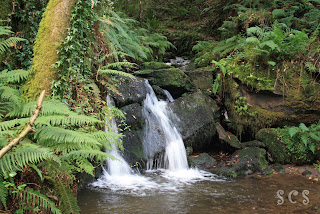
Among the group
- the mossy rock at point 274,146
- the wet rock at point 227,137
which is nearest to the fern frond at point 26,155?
the wet rock at point 227,137

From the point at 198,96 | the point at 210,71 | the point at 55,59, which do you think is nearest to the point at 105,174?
the point at 55,59

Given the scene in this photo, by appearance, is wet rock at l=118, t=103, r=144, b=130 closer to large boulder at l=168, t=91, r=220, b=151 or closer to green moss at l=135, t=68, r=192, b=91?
large boulder at l=168, t=91, r=220, b=151

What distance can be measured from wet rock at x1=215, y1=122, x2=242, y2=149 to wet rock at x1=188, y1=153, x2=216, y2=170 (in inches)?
41.1

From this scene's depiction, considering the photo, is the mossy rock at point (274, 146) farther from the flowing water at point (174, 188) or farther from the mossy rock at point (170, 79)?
the mossy rock at point (170, 79)

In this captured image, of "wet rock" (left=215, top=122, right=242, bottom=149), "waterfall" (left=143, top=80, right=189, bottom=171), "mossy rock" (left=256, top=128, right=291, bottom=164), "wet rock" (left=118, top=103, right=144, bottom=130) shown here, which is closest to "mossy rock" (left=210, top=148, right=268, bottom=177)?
"mossy rock" (left=256, top=128, right=291, bottom=164)

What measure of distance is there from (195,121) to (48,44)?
16.7 feet

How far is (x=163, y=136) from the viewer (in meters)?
6.96

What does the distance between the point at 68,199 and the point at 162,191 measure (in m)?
2.71

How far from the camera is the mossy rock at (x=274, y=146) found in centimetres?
709

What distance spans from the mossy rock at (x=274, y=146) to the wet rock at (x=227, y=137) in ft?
2.21

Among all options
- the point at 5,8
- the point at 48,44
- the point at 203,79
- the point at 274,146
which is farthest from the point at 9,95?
the point at 203,79

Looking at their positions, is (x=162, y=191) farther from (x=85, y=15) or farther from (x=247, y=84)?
(x=247, y=84)

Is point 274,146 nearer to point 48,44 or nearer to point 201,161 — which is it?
point 201,161

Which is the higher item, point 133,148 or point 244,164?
point 133,148
